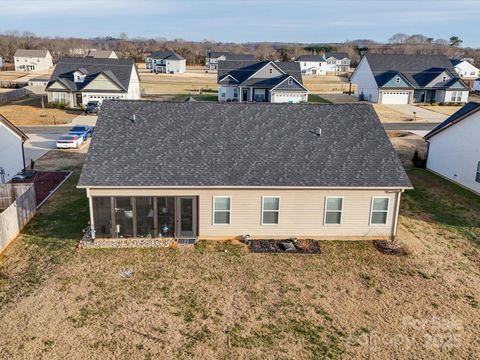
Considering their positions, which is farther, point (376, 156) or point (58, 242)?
point (376, 156)

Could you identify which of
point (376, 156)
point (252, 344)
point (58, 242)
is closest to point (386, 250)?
point (376, 156)

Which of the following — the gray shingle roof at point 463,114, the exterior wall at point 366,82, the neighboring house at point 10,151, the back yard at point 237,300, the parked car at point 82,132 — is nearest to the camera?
the back yard at point 237,300

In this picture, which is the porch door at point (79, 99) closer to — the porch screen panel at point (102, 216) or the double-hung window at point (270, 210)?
the porch screen panel at point (102, 216)

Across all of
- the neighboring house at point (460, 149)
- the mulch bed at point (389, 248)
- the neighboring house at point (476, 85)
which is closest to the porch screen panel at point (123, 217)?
the mulch bed at point (389, 248)

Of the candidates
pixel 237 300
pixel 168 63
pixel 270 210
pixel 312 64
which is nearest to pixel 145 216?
pixel 270 210

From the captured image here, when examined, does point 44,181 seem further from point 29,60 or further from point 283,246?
point 29,60

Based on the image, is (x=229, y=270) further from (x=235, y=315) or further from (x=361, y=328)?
(x=361, y=328)
